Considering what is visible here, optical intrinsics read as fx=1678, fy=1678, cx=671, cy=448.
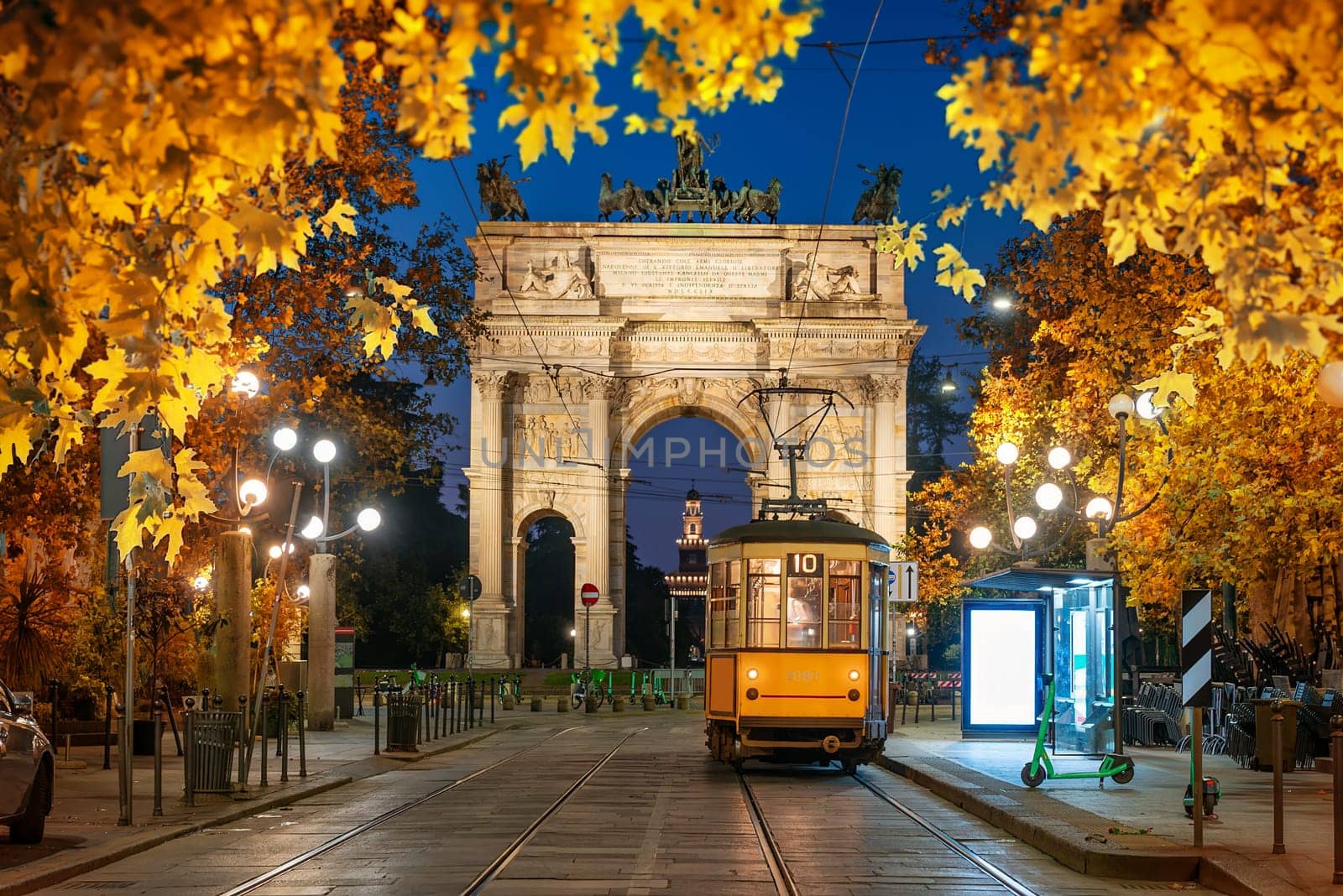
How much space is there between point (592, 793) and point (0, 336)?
1101 cm

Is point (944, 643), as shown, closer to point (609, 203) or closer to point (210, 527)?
point (609, 203)

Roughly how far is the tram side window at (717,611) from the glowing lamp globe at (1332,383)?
34.7 ft

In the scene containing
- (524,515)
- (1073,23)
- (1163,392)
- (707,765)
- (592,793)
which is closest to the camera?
(1073,23)

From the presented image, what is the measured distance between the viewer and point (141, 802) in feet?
50.9

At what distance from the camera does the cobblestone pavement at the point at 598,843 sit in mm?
10430

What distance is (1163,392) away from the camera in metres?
9.51

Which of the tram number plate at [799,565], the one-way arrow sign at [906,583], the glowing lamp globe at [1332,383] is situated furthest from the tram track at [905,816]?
the one-way arrow sign at [906,583]

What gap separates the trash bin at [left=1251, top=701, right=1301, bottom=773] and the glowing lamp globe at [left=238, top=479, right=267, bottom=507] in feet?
36.4

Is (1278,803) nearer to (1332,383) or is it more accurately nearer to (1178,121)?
(1332,383)

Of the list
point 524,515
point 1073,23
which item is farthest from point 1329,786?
point 524,515

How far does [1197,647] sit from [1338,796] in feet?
7.25

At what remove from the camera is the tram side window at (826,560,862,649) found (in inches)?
769

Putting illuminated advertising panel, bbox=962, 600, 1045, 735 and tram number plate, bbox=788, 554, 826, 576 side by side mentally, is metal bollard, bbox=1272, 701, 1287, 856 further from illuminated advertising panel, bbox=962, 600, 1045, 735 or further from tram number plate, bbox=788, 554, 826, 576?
illuminated advertising panel, bbox=962, 600, 1045, 735

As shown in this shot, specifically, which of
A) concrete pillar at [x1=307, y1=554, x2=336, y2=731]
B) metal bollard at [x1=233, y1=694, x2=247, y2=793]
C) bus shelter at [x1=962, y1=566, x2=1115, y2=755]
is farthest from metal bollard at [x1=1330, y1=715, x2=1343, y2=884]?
concrete pillar at [x1=307, y1=554, x2=336, y2=731]
